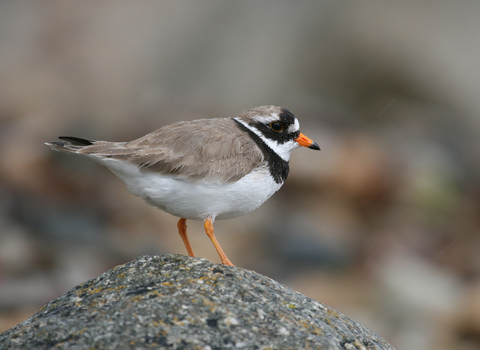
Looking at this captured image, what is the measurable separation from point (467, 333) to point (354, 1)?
423 inches

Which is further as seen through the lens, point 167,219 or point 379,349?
point 167,219

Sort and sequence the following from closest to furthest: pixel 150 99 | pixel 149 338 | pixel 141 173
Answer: pixel 149 338 < pixel 141 173 < pixel 150 99

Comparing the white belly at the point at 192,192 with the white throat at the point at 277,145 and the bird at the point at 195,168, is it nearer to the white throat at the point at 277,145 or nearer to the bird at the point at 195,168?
the bird at the point at 195,168

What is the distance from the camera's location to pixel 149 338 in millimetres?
3572

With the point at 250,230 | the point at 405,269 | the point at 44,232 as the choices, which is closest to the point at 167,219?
the point at 250,230

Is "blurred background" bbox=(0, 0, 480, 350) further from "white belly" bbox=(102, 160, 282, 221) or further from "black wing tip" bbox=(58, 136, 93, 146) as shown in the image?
"black wing tip" bbox=(58, 136, 93, 146)

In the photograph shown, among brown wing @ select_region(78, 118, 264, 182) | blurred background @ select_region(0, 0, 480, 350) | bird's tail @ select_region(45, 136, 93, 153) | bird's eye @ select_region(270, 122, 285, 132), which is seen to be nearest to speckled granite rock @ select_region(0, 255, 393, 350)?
brown wing @ select_region(78, 118, 264, 182)

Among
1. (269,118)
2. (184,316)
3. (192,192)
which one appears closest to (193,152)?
(192,192)

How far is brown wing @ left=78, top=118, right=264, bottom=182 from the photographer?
5.96 metres

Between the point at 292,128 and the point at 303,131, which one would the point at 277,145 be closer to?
the point at 292,128

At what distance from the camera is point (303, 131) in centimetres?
1480

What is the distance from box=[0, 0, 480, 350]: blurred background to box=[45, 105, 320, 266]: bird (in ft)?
19.6

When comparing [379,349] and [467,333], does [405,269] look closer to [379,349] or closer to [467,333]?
[467,333]

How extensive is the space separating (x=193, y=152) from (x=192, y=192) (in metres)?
0.55
